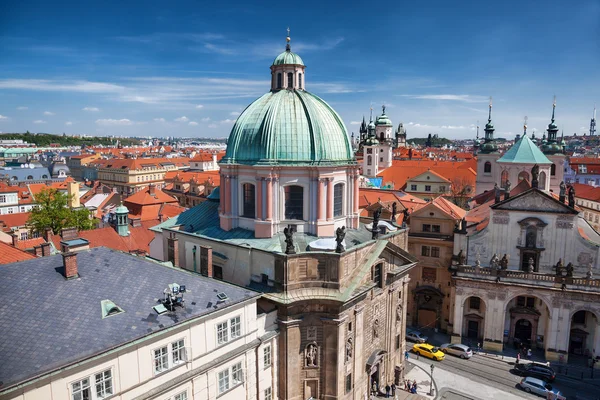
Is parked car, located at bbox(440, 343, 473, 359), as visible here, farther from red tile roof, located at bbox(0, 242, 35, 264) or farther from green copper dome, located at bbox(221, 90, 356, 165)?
Result: red tile roof, located at bbox(0, 242, 35, 264)

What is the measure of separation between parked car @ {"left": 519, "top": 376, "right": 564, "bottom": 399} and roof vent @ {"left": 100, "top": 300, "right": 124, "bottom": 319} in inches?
1408

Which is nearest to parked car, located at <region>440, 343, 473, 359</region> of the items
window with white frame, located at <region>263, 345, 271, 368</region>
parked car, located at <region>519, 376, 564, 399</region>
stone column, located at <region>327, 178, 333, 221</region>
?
parked car, located at <region>519, 376, 564, 399</region>

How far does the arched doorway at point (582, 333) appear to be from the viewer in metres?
44.5

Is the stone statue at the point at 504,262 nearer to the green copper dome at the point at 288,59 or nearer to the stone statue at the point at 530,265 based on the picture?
the stone statue at the point at 530,265

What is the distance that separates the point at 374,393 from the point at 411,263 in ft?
37.8

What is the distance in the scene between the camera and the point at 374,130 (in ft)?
451

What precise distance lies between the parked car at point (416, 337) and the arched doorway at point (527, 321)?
29.2 feet

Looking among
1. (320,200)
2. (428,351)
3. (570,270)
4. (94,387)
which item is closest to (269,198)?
(320,200)

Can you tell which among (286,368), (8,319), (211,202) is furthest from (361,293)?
(8,319)

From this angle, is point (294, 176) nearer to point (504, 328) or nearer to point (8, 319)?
point (8, 319)

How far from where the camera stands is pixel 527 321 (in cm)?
4738

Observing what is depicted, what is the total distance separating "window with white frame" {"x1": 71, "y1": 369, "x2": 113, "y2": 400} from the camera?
1927 cm

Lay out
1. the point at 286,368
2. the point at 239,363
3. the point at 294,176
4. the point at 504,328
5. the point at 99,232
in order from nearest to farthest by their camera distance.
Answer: the point at 239,363, the point at 286,368, the point at 294,176, the point at 504,328, the point at 99,232

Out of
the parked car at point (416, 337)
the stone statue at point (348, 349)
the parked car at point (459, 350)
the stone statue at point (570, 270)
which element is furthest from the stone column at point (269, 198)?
the stone statue at point (570, 270)
